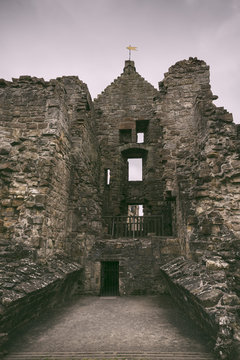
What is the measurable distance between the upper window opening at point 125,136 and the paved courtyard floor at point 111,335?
8956 millimetres

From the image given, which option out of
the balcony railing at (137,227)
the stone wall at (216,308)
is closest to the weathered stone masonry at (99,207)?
the stone wall at (216,308)

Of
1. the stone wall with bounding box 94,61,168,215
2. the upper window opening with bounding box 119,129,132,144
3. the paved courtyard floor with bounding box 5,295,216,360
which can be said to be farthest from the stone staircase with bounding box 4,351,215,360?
the upper window opening with bounding box 119,129,132,144

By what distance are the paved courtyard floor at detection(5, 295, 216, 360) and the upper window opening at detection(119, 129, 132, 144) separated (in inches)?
353

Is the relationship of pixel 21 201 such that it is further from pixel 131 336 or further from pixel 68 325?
pixel 131 336

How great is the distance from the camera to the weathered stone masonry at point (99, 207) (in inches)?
147

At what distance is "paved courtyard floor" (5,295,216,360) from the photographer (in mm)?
2914

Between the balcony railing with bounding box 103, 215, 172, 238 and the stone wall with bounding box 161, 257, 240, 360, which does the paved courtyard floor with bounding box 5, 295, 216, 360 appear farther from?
the balcony railing with bounding box 103, 215, 172, 238

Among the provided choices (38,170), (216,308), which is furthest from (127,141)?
(216,308)

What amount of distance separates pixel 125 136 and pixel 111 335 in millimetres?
10262

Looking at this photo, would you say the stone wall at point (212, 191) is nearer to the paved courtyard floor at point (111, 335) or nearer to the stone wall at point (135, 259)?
the stone wall at point (135, 259)

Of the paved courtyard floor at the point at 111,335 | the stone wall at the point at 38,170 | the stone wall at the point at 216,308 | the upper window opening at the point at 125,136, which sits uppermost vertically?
the upper window opening at the point at 125,136

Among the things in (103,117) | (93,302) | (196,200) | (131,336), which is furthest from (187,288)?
(103,117)

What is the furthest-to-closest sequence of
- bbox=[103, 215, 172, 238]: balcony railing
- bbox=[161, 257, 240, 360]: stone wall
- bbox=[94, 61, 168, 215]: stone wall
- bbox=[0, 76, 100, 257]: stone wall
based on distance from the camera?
bbox=[94, 61, 168, 215]: stone wall → bbox=[103, 215, 172, 238]: balcony railing → bbox=[0, 76, 100, 257]: stone wall → bbox=[161, 257, 240, 360]: stone wall

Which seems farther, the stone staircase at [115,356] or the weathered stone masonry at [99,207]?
the weathered stone masonry at [99,207]
